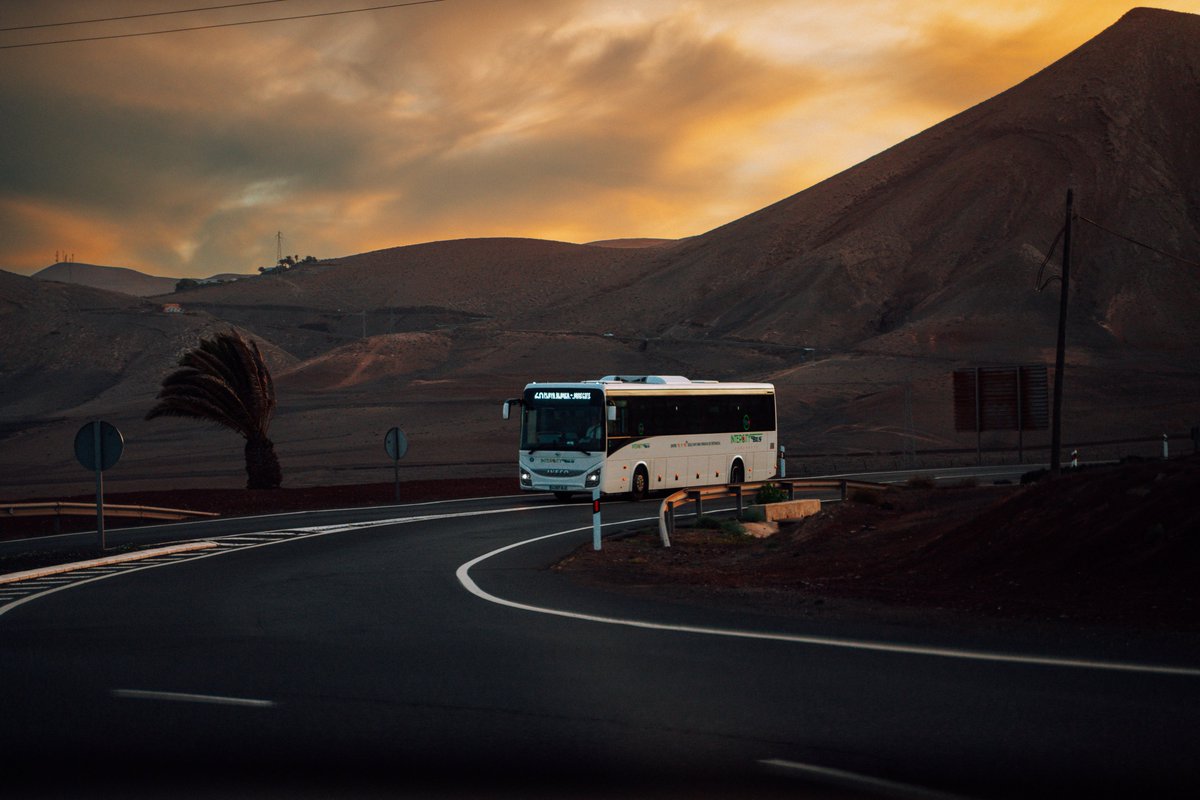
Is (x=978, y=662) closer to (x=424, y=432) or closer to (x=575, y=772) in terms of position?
(x=575, y=772)

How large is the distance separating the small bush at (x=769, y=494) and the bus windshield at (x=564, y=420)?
14.0ft

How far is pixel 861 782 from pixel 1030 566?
26.8 ft

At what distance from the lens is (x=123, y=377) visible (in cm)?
12238

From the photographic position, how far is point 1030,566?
13242 mm

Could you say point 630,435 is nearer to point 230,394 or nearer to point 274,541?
point 274,541

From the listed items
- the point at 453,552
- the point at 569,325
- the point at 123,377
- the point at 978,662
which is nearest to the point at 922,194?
the point at 569,325

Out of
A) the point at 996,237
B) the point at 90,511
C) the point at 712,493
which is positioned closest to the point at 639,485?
the point at 712,493

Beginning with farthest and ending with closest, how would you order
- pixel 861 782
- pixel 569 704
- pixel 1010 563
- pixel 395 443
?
pixel 395 443 < pixel 1010 563 < pixel 569 704 < pixel 861 782

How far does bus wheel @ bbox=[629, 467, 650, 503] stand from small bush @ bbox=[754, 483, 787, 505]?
400cm

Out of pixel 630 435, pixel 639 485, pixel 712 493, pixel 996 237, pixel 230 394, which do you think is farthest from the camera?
pixel 996 237

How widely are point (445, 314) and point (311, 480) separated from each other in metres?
120

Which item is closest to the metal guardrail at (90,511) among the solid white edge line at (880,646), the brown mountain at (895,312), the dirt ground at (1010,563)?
the dirt ground at (1010,563)

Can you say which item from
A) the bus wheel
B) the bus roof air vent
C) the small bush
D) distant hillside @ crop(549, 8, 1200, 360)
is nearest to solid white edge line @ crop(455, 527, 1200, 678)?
the small bush

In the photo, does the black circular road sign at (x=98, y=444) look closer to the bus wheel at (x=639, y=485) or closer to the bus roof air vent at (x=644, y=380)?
the bus roof air vent at (x=644, y=380)
